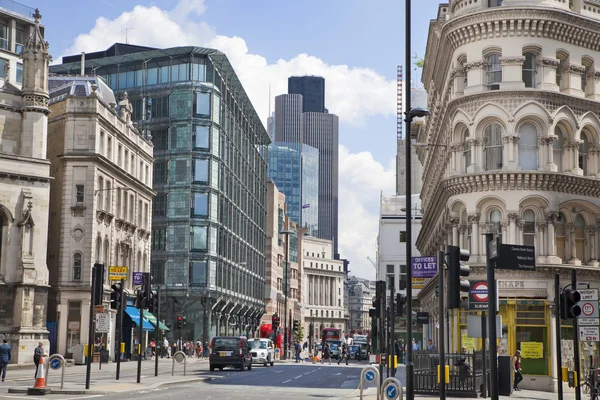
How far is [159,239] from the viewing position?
86938mm

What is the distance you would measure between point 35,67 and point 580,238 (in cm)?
3166

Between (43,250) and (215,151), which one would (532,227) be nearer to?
(43,250)

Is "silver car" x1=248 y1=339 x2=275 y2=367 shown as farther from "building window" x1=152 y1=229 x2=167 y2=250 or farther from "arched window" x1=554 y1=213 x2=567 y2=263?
"arched window" x1=554 y1=213 x2=567 y2=263

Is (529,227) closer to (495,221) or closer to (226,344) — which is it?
(495,221)

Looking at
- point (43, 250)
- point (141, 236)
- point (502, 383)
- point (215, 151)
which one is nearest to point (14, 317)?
point (43, 250)

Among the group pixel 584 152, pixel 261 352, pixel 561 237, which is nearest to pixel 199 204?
pixel 261 352

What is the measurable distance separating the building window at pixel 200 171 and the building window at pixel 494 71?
156 ft

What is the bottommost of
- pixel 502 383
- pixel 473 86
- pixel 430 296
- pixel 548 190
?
pixel 502 383

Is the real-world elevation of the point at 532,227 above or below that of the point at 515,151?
below

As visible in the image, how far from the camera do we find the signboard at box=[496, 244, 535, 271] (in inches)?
670

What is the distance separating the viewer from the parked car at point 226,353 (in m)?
50.8

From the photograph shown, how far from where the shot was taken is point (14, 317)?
51.4m

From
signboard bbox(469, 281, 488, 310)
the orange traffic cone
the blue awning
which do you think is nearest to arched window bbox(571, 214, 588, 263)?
signboard bbox(469, 281, 488, 310)

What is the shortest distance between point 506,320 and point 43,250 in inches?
1079
